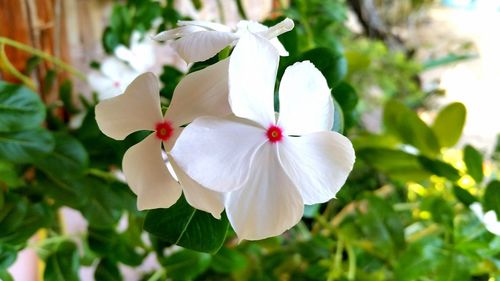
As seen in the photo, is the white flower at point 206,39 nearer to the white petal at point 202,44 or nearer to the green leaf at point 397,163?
the white petal at point 202,44

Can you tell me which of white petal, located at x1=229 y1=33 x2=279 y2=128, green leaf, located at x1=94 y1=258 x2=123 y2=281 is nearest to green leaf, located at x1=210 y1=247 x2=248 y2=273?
green leaf, located at x1=94 y1=258 x2=123 y2=281

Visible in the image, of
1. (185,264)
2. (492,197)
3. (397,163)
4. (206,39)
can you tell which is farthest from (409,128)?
(206,39)

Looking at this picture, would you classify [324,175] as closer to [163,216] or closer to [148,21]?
[163,216]

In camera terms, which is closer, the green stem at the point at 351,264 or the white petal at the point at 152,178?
the white petal at the point at 152,178

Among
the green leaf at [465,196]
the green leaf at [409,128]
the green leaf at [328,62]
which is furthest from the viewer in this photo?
the green leaf at [409,128]

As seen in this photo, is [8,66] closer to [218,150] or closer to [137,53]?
[137,53]

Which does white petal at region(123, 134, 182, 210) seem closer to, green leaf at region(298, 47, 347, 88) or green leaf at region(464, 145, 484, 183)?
green leaf at region(298, 47, 347, 88)

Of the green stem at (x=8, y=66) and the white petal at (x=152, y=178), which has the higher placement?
the white petal at (x=152, y=178)

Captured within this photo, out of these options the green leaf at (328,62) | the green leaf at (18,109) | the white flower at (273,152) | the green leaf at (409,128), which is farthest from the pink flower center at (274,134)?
the green leaf at (409,128)
